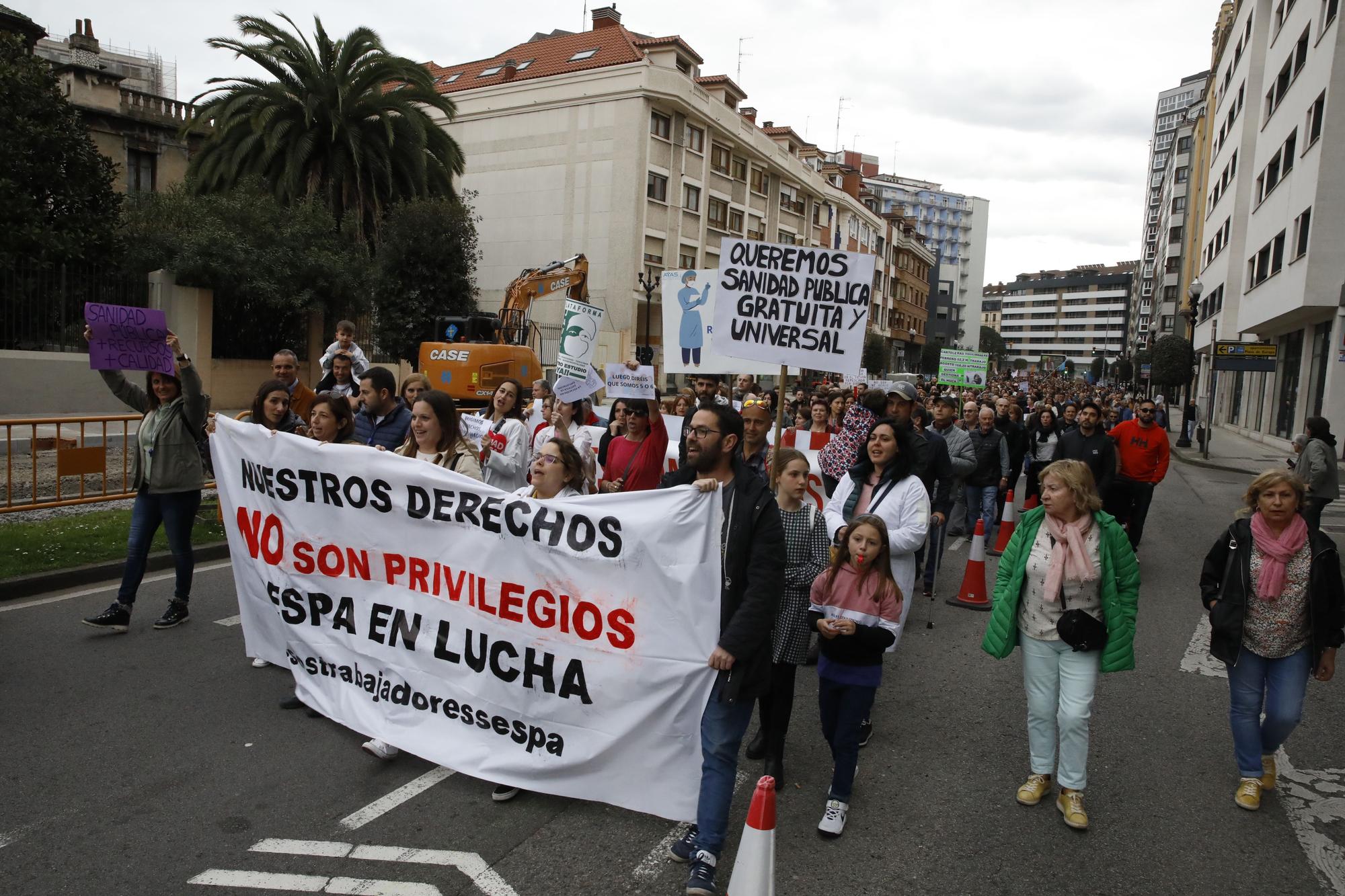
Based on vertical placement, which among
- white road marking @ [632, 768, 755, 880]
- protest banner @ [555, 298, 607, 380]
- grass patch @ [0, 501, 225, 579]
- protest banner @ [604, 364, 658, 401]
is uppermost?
protest banner @ [555, 298, 607, 380]

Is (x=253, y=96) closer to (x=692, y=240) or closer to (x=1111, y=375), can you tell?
(x=692, y=240)

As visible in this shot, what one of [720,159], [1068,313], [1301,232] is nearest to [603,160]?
[720,159]

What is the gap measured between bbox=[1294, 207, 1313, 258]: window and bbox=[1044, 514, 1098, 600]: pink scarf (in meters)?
24.1

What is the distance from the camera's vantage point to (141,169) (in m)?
32.8

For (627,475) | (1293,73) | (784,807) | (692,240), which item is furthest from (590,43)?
(784,807)

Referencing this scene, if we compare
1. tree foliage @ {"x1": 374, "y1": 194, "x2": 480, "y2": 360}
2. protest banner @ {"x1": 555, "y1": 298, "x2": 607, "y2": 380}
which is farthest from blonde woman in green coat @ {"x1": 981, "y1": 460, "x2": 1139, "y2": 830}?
tree foliage @ {"x1": 374, "y1": 194, "x2": 480, "y2": 360}

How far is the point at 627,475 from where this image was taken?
647 cm

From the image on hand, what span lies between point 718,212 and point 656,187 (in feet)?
19.7

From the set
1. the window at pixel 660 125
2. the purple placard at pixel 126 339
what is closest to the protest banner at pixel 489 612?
the purple placard at pixel 126 339

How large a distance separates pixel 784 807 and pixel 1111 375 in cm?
10916

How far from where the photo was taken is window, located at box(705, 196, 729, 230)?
4403cm

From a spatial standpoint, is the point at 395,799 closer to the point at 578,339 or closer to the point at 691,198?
the point at 578,339

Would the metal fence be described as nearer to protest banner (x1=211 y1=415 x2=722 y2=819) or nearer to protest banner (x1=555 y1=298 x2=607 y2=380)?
protest banner (x1=555 y1=298 x2=607 y2=380)

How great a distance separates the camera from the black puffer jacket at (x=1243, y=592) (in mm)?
4285
